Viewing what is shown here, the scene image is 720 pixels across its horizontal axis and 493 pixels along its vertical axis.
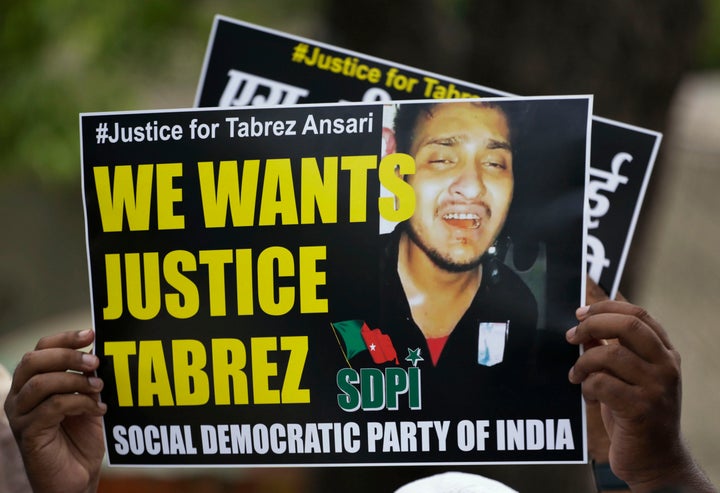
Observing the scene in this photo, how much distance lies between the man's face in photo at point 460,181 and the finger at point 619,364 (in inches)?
11.5

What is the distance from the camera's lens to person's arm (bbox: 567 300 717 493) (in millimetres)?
1881

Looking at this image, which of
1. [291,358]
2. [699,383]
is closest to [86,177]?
[291,358]

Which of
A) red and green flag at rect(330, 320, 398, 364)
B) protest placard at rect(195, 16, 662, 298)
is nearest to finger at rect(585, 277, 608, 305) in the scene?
protest placard at rect(195, 16, 662, 298)

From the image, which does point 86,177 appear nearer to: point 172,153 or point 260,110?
point 172,153

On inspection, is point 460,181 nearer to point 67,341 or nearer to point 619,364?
point 619,364

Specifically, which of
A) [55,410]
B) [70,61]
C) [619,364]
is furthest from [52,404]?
[70,61]

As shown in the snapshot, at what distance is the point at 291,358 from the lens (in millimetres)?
2051

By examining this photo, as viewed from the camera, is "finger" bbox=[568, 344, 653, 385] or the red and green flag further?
the red and green flag

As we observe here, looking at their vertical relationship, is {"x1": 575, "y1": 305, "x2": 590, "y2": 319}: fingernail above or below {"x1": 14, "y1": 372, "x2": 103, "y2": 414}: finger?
above

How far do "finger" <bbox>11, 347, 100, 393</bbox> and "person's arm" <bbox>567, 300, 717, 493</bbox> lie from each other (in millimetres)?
972

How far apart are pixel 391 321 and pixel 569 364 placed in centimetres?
36

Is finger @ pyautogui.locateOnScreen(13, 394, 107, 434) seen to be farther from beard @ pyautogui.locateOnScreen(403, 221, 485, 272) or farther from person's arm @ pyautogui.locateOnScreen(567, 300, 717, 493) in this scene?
person's arm @ pyautogui.locateOnScreen(567, 300, 717, 493)

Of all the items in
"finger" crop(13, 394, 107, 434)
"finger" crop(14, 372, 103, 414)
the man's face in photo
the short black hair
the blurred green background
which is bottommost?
"finger" crop(13, 394, 107, 434)

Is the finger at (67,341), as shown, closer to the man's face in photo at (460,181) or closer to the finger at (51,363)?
the finger at (51,363)
